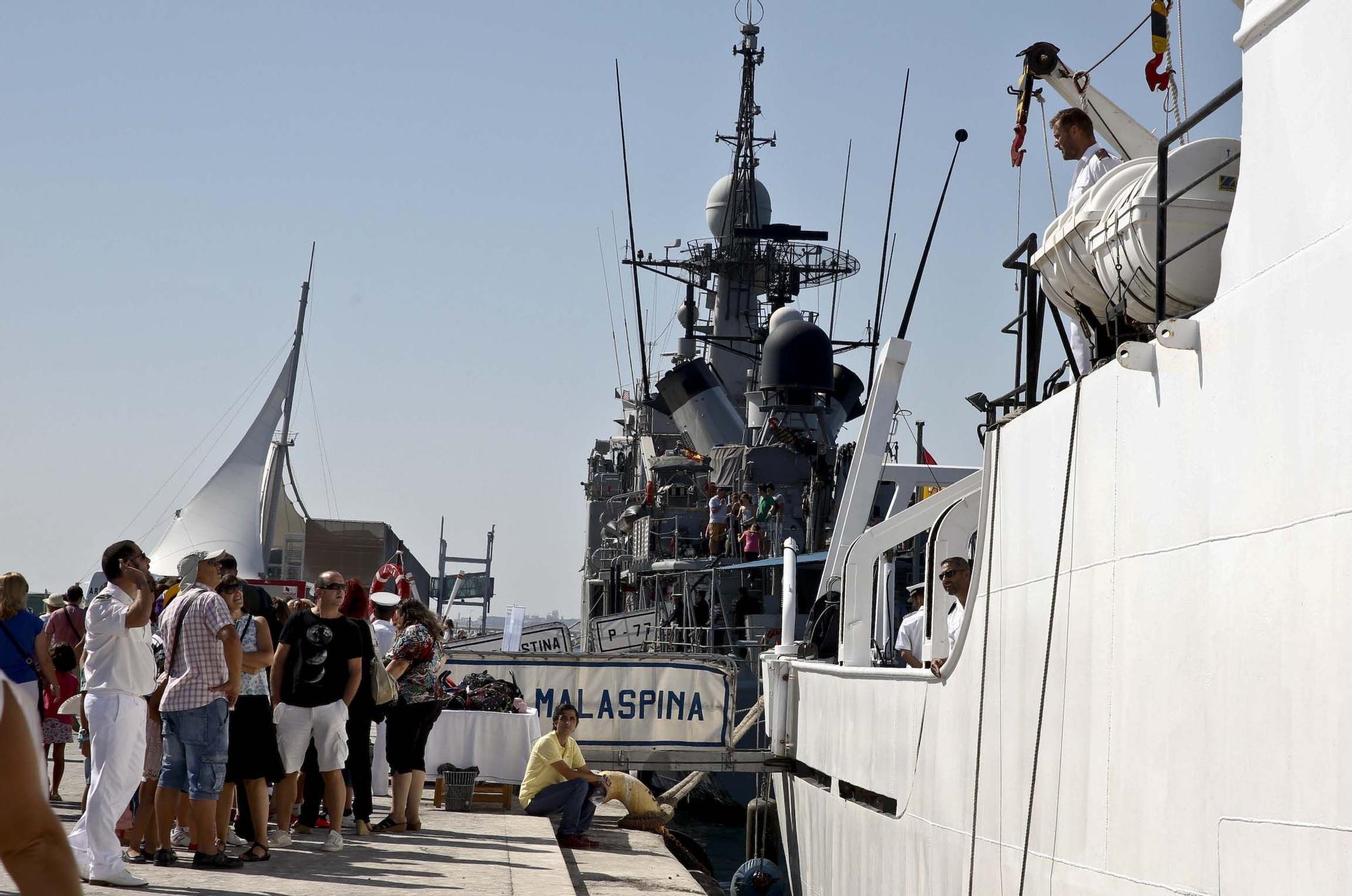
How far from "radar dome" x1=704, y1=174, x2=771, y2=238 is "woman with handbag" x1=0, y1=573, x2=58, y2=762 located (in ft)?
96.2

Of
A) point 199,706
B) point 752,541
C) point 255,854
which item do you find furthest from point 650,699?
point 752,541

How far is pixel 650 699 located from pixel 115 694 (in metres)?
7.58

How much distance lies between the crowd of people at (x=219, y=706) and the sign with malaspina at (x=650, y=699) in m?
3.93

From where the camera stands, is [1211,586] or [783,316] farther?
[783,316]

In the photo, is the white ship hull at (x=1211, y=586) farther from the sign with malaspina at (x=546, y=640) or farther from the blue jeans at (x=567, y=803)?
the sign with malaspina at (x=546, y=640)

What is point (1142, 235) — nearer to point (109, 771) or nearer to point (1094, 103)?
point (1094, 103)

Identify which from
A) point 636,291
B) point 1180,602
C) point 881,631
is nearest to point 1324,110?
point 1180,602

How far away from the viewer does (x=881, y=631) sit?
41.6 ft

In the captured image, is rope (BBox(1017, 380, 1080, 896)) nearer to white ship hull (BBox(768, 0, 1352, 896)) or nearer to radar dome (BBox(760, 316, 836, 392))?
white ship hull (BBox(768, 0, 1352, 896))

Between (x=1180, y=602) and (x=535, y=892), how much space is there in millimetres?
4113

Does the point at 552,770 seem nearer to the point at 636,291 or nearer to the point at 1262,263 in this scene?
the point at 1262,263

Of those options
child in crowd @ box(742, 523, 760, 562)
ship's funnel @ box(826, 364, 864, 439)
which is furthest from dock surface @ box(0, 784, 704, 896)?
ship's funnel @ box(826, 364, 864, 439)

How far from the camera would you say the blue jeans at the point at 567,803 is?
34.8 ft

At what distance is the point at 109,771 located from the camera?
21.5 ft
